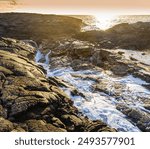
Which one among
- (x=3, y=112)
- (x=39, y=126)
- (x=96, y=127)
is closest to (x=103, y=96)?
(x=96, y=127)

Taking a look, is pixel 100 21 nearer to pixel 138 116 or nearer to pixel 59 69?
pixel 59 69

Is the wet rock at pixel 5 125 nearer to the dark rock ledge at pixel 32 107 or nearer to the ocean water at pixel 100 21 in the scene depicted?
the dark rock ledge at pixel 32 107

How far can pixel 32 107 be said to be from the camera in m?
18.5

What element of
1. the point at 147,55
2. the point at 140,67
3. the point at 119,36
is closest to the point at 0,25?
the point at 119,36

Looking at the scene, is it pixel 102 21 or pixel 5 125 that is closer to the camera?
pixel 5 125

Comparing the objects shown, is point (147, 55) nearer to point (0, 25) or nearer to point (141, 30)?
point (141, 30)

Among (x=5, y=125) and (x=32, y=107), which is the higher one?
(x=32, y=107)

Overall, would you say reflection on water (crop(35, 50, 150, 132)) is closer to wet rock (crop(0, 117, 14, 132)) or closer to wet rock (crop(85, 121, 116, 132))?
wet rock (crop(85, 121, 116, 132))

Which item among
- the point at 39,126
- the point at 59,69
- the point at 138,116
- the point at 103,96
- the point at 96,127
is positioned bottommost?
the point at 138,116

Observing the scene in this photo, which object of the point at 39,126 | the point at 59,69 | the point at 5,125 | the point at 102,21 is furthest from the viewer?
the point at 102,21

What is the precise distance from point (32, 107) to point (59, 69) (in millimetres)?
16835

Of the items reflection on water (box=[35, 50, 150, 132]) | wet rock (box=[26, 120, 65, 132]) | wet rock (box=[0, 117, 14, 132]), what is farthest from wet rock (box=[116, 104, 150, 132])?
wet rock (box=[0, 117, 14, 132])

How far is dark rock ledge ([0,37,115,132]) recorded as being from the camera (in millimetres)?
16969

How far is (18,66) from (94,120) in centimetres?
731
